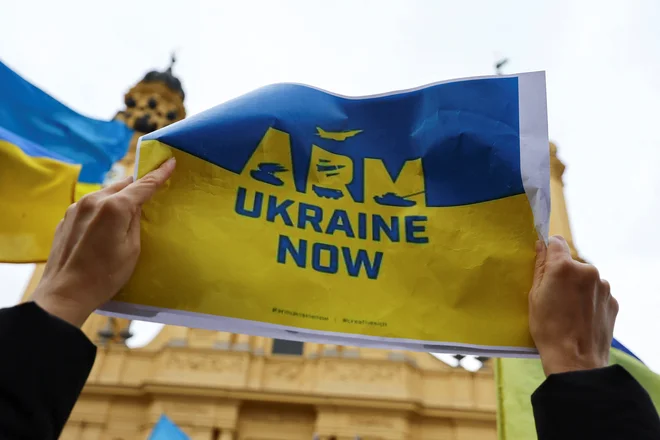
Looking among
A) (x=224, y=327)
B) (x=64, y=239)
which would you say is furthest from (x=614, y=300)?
(x=64, y=239)

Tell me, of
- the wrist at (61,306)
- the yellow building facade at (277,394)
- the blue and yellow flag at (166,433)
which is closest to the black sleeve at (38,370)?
the wrist at (61,306)

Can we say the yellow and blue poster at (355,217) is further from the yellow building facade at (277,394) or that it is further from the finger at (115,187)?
the yellow building facade at (277,394)

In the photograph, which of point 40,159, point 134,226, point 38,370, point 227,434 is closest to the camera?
point 38,370

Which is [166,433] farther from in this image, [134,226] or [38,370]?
[38,370]

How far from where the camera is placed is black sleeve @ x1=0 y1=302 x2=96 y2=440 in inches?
32.9

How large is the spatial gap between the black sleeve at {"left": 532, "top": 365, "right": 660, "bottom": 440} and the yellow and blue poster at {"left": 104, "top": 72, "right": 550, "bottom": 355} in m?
0.51

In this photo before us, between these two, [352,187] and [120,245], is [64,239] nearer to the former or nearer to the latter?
[120,245]

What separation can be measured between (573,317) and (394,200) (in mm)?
736

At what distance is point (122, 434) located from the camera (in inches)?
439

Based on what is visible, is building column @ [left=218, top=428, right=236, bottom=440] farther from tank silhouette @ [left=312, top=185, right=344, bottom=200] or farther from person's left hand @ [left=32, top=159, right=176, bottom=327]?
person's left hand @ [left=32, top=159, right=176, bottom=327]

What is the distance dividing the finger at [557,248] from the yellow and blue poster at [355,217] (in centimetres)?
16

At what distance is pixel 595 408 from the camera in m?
0.96

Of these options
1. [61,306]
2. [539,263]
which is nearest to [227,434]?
[539,263]

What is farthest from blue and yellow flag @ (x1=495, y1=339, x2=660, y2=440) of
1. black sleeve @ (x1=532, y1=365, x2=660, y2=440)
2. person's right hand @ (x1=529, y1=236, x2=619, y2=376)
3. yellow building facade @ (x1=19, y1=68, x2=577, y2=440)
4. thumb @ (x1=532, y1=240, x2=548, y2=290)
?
yellow building facade @ (x1=19, y1=68, x2=577, y2=440)
